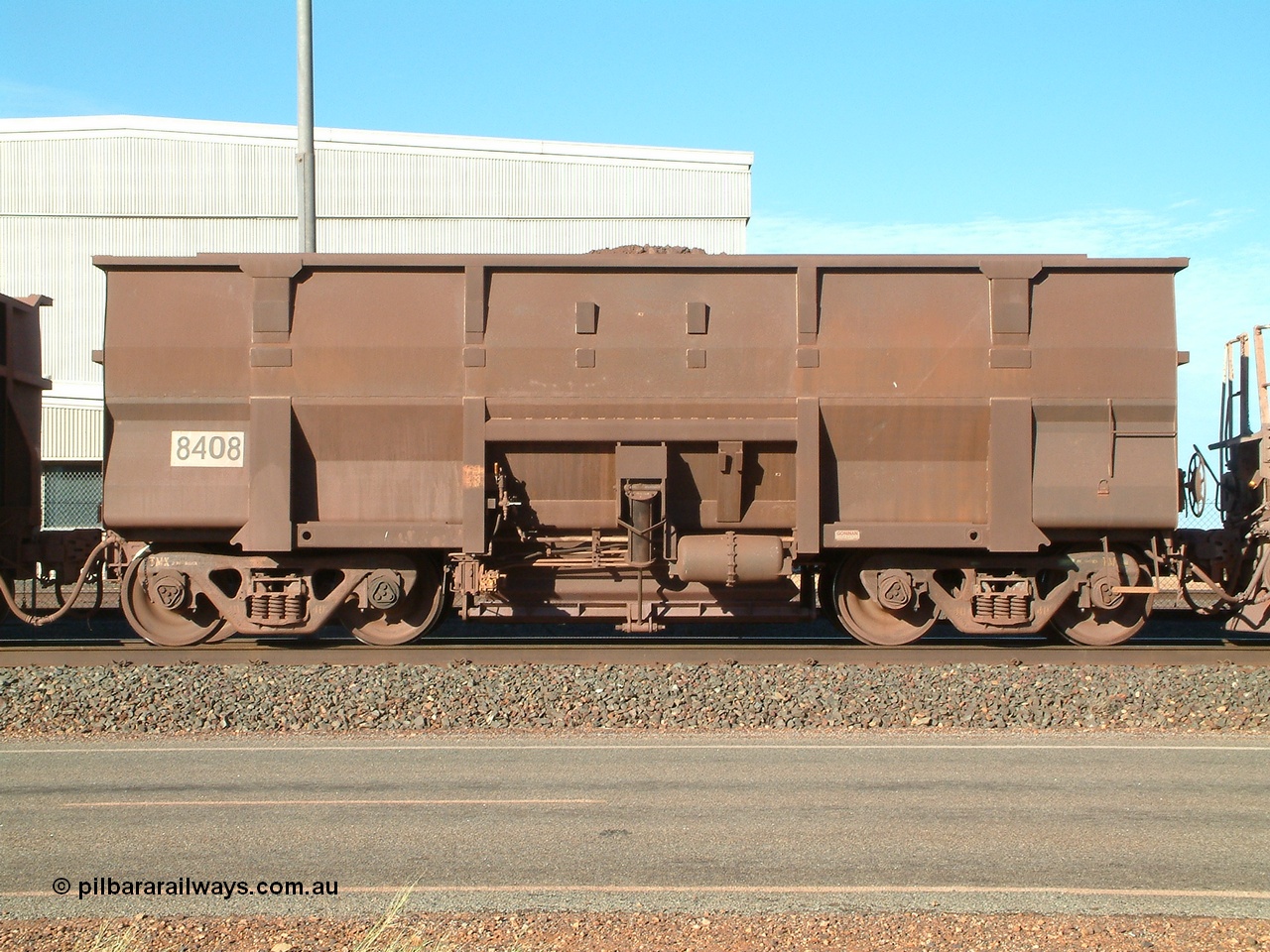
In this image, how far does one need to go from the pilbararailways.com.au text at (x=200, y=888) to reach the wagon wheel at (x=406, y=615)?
559cm

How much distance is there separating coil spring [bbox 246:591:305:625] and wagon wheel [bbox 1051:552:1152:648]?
7.40 meters

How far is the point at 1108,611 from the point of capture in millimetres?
10781

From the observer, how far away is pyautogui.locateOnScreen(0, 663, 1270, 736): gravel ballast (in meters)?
8.23

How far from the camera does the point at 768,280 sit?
34.2 ft

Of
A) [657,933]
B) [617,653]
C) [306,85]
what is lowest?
[657,933]

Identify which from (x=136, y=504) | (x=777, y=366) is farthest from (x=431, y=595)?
(x=777, y=366)

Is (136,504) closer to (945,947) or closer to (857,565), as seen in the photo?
(857,565)

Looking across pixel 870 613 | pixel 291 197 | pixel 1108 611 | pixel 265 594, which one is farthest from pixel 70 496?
pixel 1108 611

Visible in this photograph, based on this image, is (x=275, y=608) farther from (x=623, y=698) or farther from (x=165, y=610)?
(x=623, y=698)

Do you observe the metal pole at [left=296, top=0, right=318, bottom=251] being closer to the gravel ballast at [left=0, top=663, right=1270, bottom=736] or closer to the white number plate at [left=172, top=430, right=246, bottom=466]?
the white number plate at [left=172, top=430, right=246, bottom=466]

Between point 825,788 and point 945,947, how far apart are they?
2098 millimetres

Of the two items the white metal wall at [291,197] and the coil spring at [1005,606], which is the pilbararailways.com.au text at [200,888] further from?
the white metal wall at [291,197]

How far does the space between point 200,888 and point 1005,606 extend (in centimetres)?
781

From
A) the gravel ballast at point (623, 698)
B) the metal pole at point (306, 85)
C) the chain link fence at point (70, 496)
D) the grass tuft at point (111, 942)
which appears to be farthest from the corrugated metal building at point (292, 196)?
the grass tuft at point (111, 942)
